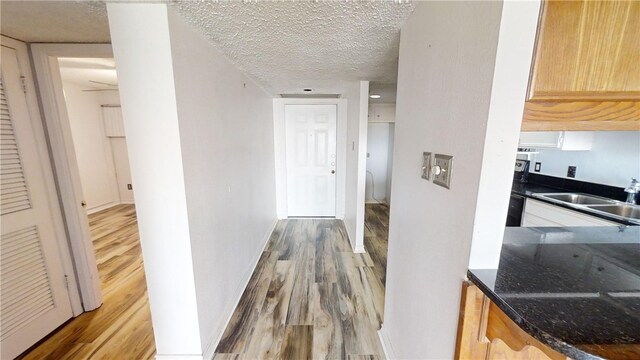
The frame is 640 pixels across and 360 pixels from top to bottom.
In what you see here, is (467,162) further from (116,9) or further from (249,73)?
(249,73)

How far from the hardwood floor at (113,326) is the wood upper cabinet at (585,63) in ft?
7.89

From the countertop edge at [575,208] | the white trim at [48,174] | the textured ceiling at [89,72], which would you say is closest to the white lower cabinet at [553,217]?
the countertop edge at [575,208]

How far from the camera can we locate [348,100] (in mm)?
3498

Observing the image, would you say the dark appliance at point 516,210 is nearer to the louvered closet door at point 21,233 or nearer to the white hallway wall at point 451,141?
the white hallway wall at point 451,141

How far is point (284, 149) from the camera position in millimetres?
3934

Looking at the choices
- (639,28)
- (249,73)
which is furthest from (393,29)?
(249,73)

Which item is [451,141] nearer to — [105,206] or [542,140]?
[542,140]

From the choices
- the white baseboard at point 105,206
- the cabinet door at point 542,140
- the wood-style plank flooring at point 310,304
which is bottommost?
the wood-style plank flooring at point 310,304

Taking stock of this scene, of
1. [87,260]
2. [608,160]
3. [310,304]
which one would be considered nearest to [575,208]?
[608,160]

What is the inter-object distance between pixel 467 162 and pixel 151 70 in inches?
55.8

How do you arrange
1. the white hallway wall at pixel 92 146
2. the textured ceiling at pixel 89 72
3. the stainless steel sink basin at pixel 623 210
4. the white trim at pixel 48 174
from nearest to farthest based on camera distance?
the white trim at pixel 48 174, the stainless steel sink basin at pixel 623 210, the textured ceiling at pixel 89 72, the white hallway wall at pixel 92 146

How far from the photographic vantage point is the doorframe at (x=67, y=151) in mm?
1576

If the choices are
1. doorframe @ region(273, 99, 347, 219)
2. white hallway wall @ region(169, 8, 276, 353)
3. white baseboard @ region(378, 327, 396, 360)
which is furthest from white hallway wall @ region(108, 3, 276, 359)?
doorframe @ region(273, 99, 347, 219)

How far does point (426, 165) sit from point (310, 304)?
162cm
